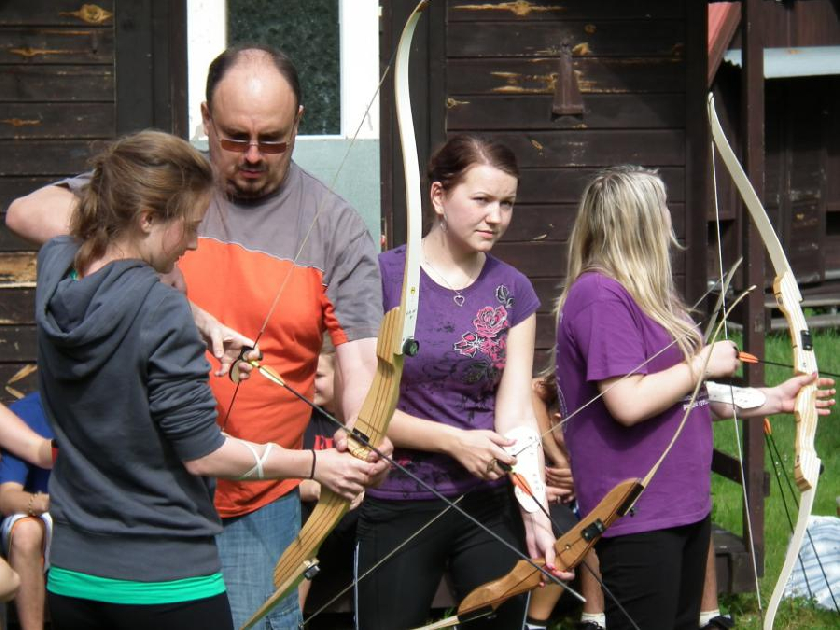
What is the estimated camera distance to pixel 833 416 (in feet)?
23.5

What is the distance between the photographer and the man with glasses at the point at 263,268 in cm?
244

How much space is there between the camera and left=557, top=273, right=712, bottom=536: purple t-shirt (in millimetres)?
2727

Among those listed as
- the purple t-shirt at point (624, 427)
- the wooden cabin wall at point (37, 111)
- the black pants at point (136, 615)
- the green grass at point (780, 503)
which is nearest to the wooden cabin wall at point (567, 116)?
the green grass at point (780, 503)

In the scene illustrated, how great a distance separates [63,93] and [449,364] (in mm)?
2603

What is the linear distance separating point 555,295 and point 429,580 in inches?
94.1

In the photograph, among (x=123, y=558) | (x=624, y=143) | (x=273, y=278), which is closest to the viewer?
(x=123, y=558)

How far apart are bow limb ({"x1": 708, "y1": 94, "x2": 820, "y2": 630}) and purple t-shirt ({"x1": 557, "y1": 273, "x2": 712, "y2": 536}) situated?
0.22 metres

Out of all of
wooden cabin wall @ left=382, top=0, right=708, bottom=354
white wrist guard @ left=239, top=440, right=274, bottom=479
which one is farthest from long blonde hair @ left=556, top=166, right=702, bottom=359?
wooden cabin wall @ left=382, top=0, right=708, bottom=354

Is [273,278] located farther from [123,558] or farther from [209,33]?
[209,33]

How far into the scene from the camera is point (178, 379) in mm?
1937

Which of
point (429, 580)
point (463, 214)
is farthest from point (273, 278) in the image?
point (429, 580)

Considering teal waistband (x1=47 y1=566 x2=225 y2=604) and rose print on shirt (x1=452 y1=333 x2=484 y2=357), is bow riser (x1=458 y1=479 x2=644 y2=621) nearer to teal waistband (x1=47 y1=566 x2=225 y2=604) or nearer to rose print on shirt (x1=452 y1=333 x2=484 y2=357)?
rose print on shirt (x1=452 y1=333 x2=484 y2=357)

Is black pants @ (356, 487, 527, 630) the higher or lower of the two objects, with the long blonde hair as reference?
lower

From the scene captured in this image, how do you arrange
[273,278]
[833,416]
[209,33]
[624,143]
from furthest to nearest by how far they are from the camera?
[833,416] < [624,143] < [209,33] < [273,278]
